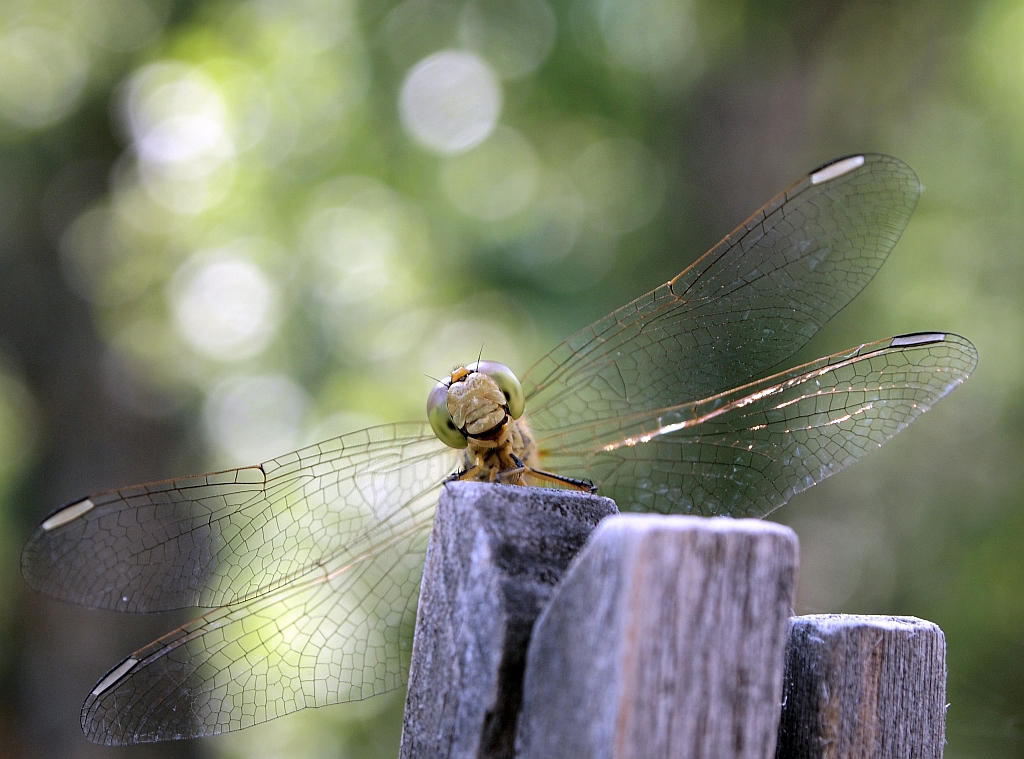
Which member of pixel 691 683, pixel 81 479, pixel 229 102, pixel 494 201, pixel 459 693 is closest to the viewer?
pixel 691 683

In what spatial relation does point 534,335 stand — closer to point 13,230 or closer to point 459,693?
point 13,230

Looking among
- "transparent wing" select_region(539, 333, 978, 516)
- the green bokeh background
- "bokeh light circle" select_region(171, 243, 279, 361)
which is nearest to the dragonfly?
"transparent wing" select_region(539, 333, 978, 516)

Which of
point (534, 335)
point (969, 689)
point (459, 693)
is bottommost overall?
point (969, 689)

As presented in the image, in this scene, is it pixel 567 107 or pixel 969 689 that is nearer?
pixel 969 689

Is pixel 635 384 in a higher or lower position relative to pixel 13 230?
lower

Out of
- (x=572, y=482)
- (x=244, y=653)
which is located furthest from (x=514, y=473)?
(x=244, y=653)

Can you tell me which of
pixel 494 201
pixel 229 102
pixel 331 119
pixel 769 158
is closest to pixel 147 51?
pixel 229 102

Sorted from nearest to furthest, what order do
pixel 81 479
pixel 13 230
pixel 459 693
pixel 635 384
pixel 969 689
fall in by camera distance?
pixel 459 693, pixel 635 384, pixel 969 689, pixel 81 479, pixel 13 230
